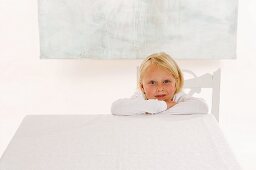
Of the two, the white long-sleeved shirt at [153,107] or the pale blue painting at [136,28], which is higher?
the pale blue painting at [136,28]

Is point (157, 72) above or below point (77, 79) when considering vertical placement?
above

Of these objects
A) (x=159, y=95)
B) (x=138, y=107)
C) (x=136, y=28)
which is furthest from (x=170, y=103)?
(x=136, y=28)

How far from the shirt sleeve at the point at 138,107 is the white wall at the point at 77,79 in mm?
1159

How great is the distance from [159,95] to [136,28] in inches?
38.7

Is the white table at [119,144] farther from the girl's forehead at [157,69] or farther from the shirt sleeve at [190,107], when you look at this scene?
the girl's forehead at [157,69]

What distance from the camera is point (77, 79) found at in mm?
2922

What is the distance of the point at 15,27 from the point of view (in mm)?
2844

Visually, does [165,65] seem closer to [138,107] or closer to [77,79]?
[138,107]

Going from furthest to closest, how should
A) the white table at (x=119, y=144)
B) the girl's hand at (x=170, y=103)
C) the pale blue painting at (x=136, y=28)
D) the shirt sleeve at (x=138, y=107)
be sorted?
1. the pale blue painting at (x=136, y=28)
2. the girl's hand at (x=170, y=103)
3. the shirt sleeve at (x=138, y=107)
4. the white table at (x=119, y=144)

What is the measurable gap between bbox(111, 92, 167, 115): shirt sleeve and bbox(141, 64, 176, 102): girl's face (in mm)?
123

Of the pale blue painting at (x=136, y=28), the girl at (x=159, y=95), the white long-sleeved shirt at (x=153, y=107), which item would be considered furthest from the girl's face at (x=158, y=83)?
the pale blue painting at (x=136, y=28)

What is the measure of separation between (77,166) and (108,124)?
1.32 feet

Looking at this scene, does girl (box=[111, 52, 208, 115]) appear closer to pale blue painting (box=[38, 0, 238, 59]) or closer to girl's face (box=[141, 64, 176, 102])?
girl's face (box=[141, 64, 176, 102])

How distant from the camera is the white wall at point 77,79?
2.84 m
